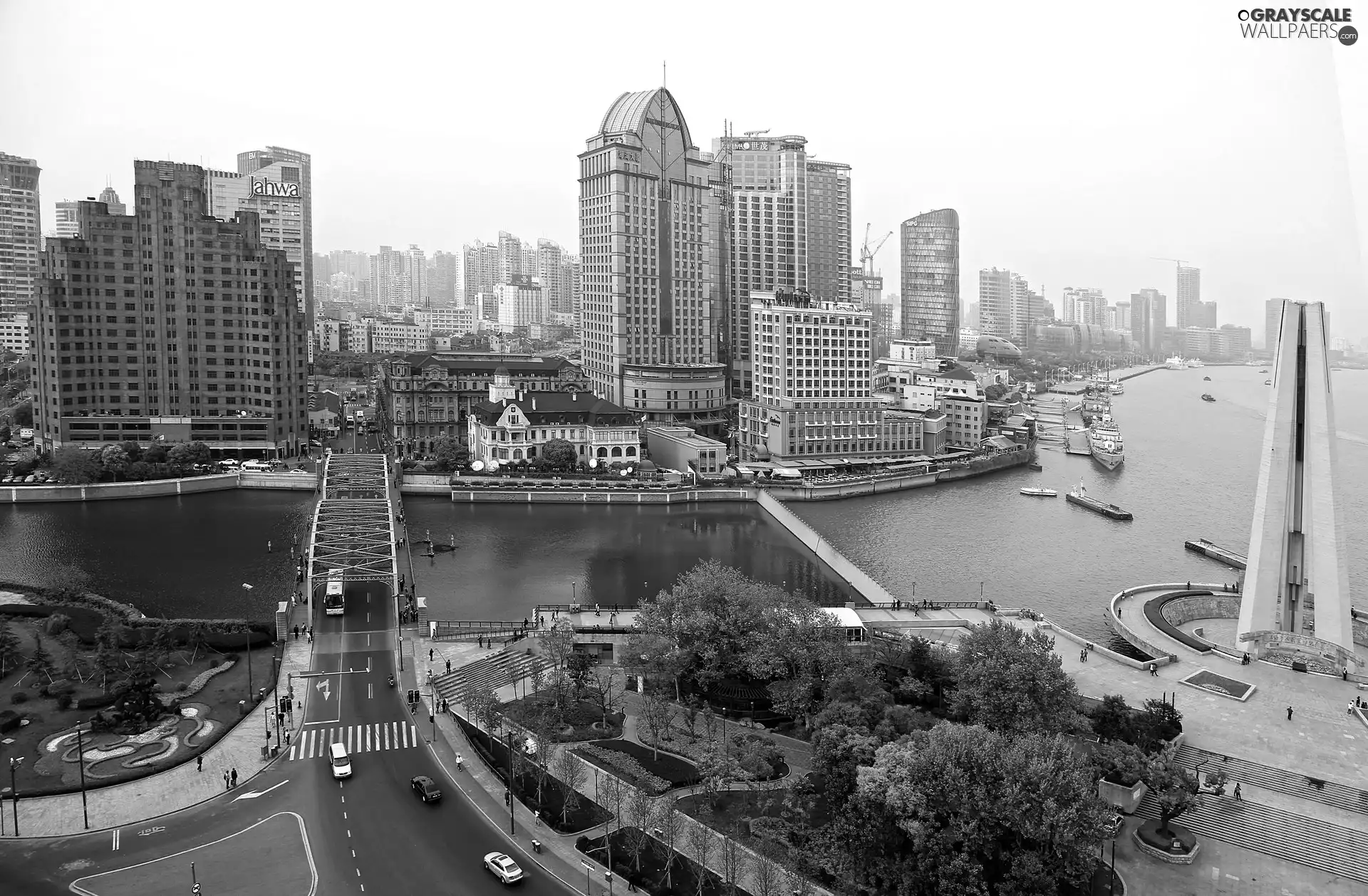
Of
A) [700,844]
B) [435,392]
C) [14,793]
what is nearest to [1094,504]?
[435,392]

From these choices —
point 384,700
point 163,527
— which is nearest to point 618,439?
point 163,527

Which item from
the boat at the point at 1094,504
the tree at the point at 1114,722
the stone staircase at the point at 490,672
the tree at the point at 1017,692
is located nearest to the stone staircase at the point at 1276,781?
the tree at the point at 1114,722

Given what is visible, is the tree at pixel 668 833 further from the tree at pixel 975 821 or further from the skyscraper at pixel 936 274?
the skyscraper at pixel 936 274

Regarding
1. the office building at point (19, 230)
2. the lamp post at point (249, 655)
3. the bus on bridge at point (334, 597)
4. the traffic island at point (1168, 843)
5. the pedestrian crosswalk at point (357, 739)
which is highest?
the office building at point (19, 230)

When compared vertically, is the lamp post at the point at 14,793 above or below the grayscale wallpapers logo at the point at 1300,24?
below

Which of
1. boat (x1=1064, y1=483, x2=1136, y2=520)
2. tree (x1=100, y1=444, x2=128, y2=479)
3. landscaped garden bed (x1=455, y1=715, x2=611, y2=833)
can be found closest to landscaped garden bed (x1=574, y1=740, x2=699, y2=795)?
landscaped garden bed (x1=455, y1=715, x2=611, y2=833)

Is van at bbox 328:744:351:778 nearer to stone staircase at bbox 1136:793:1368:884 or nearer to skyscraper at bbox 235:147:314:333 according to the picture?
stone staircase at bbox 1136:793:1368:884
